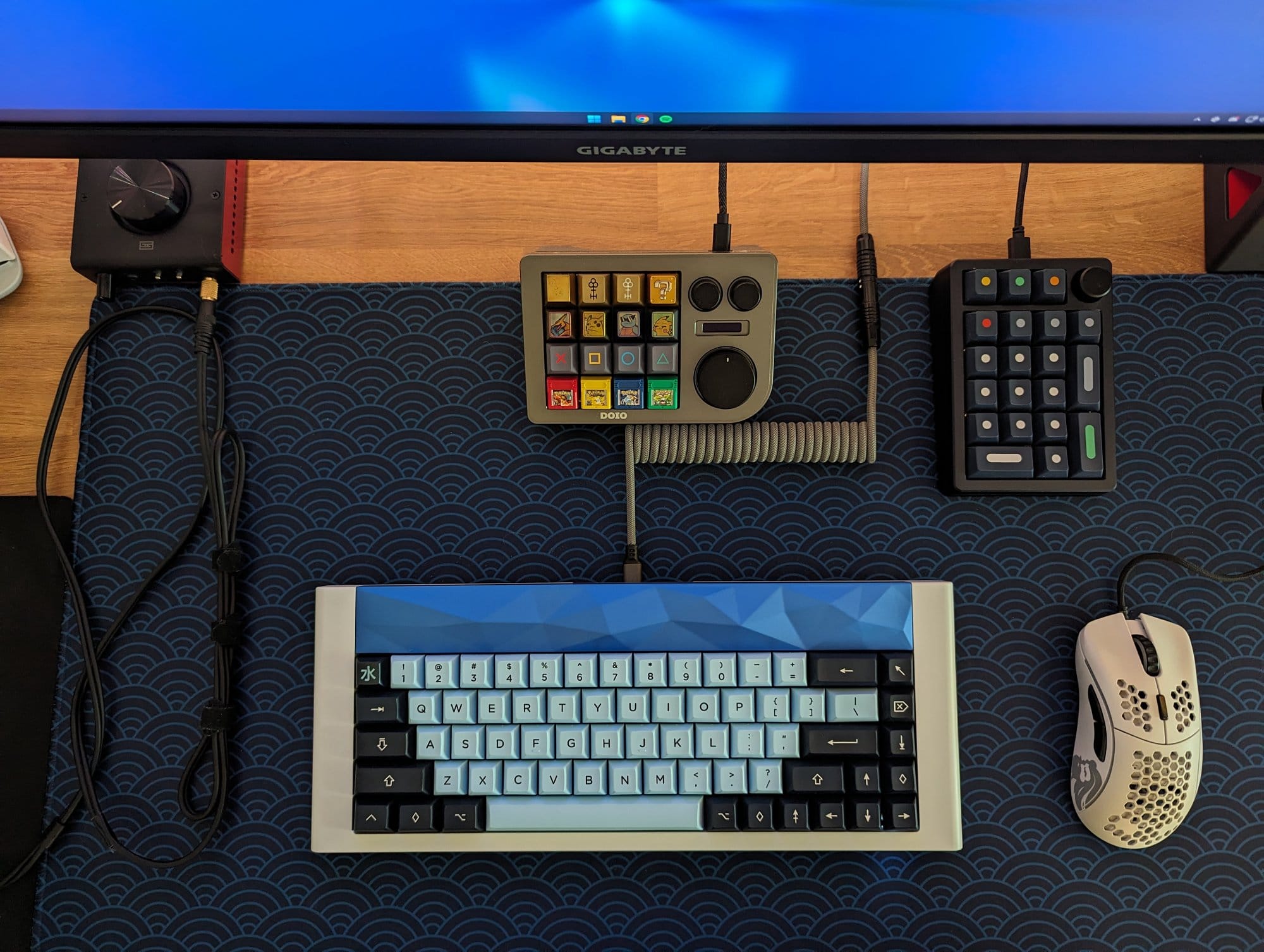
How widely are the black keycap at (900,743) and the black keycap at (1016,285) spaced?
0.34 meters

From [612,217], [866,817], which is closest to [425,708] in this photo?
[866,817]

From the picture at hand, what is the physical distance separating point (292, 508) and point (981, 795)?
1.98 ft

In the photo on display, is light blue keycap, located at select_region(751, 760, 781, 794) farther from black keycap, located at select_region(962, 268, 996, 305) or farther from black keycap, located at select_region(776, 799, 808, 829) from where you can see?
black keycap, located at select_region(962, 268, 996, 305)

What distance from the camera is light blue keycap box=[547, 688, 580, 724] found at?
23.7 inches

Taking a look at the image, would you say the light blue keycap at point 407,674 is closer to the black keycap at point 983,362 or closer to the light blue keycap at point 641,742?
the light blue keycap at point 641,742

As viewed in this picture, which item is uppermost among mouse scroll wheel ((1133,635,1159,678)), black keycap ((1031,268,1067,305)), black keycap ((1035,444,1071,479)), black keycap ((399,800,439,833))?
black keycap ((1031,268,1067,305))

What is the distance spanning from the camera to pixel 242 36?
18.8 inches

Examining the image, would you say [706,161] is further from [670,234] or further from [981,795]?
[981,795]

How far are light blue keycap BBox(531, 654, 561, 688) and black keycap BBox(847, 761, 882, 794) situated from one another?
0.23 m

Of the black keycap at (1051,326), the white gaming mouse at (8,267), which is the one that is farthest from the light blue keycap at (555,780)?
the white gaming mouse at (8,267)

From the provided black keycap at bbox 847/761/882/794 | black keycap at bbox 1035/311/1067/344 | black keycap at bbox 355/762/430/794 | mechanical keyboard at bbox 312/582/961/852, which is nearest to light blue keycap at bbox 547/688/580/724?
mechanical keyboard at bbox 312/582/961/852

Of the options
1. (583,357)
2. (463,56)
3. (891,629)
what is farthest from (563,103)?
(891,629)

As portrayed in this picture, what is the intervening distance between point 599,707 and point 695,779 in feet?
0.29

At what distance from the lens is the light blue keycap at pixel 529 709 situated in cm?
60
